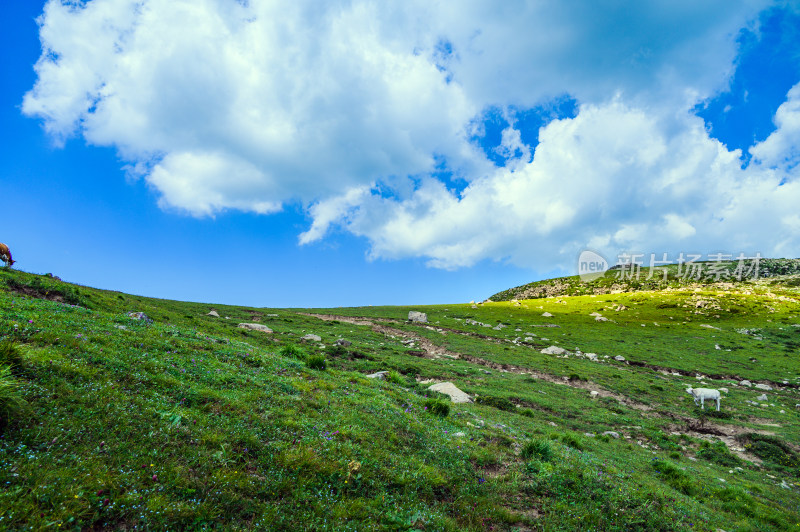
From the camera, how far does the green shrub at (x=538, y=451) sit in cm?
1153

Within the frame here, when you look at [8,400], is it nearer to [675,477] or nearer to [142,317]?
[142,317]

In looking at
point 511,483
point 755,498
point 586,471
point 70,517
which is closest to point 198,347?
point 70,517

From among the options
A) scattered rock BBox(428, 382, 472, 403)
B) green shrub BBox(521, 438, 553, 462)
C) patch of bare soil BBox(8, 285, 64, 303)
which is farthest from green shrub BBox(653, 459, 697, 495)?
patch of bare soil BBox(8, 285, 64, 303)

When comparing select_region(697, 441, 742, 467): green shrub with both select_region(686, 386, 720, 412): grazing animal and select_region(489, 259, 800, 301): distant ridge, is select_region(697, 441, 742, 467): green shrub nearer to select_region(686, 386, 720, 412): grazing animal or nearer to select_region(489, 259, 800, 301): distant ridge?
select_region(686, 386, 720, 412): grazing animal

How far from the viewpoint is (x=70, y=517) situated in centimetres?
471

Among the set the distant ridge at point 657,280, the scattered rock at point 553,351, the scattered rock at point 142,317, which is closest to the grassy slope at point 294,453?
the scattered rock at point 142,317

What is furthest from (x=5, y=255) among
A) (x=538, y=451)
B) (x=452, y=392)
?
(x=538, y=451)

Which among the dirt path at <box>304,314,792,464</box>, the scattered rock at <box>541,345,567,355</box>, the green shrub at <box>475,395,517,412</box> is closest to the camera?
the green shrub at <box>475,395,517,412</box>

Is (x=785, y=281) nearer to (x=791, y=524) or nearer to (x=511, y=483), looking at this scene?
(x=791, y=524)

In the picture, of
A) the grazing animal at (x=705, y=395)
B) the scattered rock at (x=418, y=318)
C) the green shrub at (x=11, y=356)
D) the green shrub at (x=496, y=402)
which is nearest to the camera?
the green shrub at (x=11, y=356)

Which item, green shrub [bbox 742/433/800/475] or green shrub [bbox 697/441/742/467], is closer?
green shrub [bbox 697/441/742/467]

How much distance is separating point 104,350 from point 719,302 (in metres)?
125

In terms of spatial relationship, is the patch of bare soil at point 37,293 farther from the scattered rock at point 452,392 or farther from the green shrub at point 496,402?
the green shrub at point 496,402

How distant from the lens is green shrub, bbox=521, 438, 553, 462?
37.8ft
